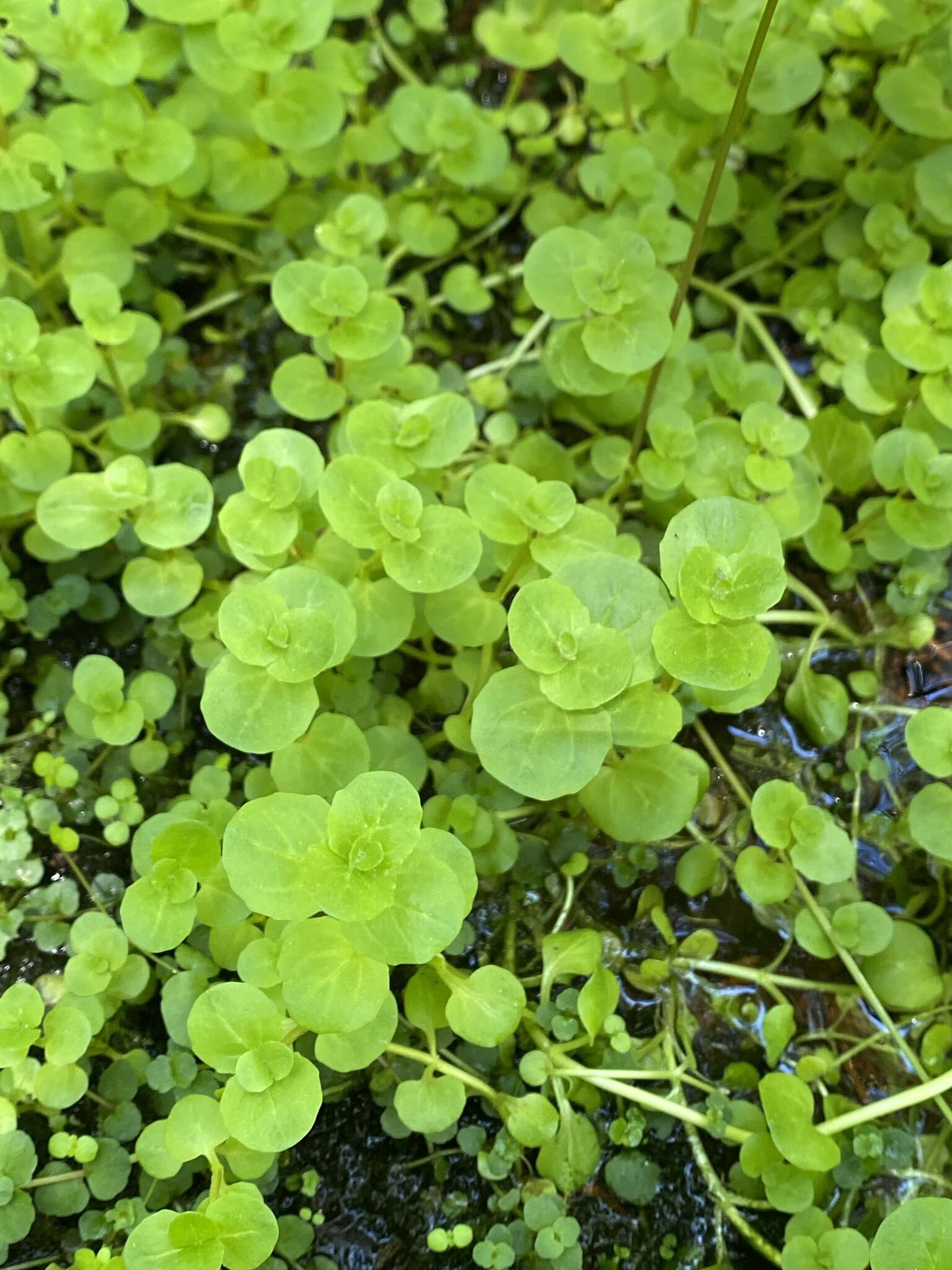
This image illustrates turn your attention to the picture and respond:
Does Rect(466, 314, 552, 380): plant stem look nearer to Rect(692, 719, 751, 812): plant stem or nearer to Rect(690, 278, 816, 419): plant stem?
Rect(690, 278, 816, 419): plant stem

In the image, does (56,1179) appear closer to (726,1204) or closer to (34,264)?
(726,1204)

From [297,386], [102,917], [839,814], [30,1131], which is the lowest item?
[30,1131]

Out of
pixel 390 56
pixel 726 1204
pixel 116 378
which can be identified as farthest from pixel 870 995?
pixel 390 56

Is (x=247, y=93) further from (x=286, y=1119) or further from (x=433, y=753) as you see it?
(x=286, y=1119)

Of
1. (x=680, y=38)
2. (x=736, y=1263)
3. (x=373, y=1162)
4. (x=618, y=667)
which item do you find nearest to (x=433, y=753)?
(x=618, y=667)

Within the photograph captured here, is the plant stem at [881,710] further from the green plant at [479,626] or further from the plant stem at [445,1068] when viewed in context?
the plant stem at [445,1068]
